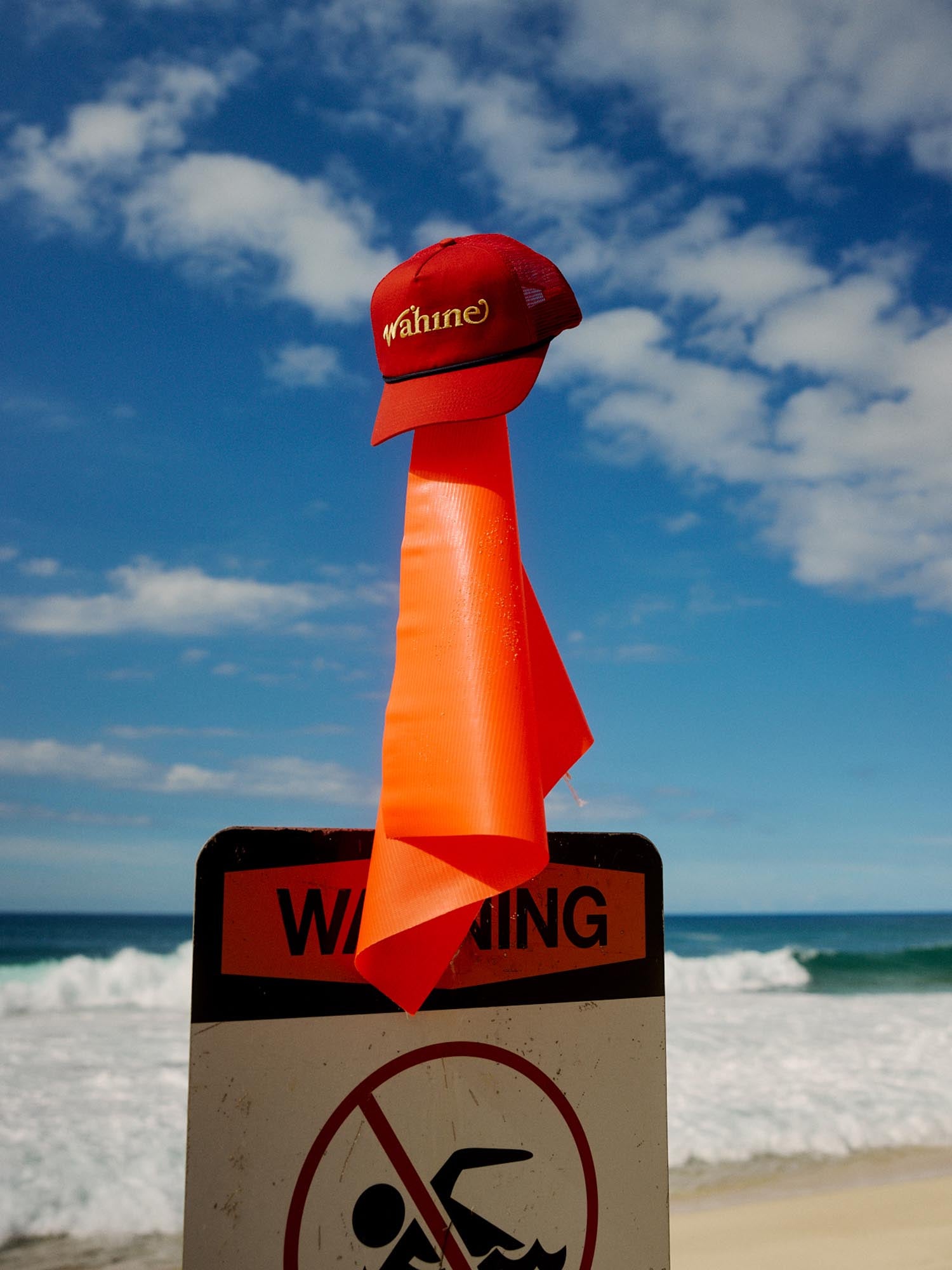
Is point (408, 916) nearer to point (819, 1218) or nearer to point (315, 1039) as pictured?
point (315, 1039)

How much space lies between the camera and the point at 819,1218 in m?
5.05

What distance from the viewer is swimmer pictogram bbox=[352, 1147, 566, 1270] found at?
5.26ft

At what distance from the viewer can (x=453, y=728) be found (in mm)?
1512

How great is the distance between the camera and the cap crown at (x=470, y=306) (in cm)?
160

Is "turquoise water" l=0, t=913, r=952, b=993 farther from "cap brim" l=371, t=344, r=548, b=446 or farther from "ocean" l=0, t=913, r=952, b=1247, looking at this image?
"cap brim" l=371, t=344, r=548, b=446

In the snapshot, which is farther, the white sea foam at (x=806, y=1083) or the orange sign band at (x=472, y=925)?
the white sea foam at (x=806, y=1083)

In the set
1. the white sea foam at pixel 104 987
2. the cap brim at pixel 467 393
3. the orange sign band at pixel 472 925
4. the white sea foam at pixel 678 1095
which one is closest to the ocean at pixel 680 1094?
the white sea foam at pixel 678 1095

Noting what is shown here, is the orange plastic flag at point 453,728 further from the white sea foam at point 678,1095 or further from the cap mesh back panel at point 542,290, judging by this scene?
the white sea foam at point 678,1095

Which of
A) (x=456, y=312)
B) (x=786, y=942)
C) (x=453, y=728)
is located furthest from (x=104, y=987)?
(x=786, y=942)

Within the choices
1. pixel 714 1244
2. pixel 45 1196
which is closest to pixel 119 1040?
pixel 45 1196

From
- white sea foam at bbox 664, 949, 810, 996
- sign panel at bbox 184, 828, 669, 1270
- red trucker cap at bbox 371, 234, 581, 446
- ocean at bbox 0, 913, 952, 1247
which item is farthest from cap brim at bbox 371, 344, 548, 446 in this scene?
white sea foam at bbox 664, 949, 810, 996

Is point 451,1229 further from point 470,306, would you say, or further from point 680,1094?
point 680,1094

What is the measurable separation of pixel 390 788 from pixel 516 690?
0.24m

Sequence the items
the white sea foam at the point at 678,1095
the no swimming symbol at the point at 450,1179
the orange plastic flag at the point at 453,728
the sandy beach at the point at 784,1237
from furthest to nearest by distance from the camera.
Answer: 1. the white sea foam at the point at 678,1095
2. the sandy beach at the point at 784,1237
3. the no swimming symbol at the point at 450,1179
4. the orange plastic flag at the point at 453,728
